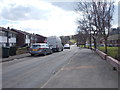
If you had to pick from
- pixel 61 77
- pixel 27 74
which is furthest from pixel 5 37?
pixel 61 77

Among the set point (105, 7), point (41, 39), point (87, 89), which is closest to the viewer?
point (87, 89)

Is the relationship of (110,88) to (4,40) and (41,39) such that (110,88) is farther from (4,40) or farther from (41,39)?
(41,39)

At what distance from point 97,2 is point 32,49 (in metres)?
14.4

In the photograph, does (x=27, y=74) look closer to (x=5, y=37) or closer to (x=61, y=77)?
(x=61, y=77)

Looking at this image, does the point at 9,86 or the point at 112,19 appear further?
the point at 112,19

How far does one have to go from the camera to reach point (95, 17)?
108 feet

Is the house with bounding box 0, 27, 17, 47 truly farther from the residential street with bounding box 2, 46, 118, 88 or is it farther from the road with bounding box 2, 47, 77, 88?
the residential street with bounding box 2, 46, 118, 88

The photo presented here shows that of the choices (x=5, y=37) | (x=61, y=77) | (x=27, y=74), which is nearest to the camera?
(x=61, y=77)

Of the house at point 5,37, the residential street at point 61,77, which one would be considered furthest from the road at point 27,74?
the house at point 5,37

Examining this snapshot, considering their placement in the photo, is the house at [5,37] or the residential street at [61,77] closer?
the residential street at [61,77]

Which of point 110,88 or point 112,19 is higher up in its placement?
point 112,19

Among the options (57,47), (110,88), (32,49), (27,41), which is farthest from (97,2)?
(27,41)

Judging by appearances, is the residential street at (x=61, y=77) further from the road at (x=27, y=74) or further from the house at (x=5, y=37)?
the house at (x=5, y=37)

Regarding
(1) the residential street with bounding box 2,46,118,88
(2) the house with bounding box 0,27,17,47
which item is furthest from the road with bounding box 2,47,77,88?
(2) the house with bounding box 0,27,17,47
